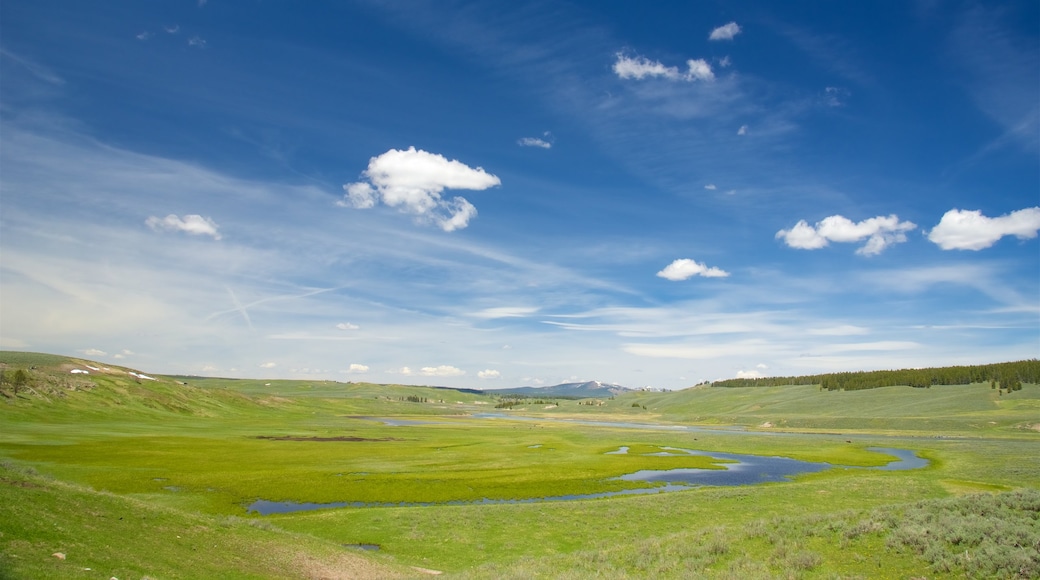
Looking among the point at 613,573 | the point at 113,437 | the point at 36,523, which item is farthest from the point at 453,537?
the point at 113,437

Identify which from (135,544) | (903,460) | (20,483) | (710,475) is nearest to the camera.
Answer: (135,544)

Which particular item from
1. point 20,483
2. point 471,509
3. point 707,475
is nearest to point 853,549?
point 471,509

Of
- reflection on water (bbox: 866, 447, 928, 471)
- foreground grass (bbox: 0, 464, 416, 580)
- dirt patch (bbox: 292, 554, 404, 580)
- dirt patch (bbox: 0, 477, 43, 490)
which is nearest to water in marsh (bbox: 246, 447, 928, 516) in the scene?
reflection on water (bbox: 866, 447, 928, 471)

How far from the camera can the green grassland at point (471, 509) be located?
18.8 meters

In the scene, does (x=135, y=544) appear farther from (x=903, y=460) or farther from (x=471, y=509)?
(x=903, y=460)

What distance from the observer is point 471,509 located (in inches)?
1544

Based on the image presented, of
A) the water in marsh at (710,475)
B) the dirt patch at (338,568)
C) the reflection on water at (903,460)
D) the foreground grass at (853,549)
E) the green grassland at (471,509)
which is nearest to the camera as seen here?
the foreground grass at (853,549)

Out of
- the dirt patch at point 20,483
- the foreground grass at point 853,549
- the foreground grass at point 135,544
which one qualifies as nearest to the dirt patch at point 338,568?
the foreground grass at point 135,544

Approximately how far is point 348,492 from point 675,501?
2908cm

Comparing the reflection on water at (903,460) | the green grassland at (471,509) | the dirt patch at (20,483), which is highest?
the dirt patch at (20,483)

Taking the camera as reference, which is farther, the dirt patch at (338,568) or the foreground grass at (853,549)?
the dirt patch at (338,568)

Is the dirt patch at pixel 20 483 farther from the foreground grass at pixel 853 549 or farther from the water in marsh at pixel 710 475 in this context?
the foreground grass at pixel 853 549

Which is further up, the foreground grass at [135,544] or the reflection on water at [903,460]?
the foreground grass at [135,544]

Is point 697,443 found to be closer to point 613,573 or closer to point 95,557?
point 613,573
